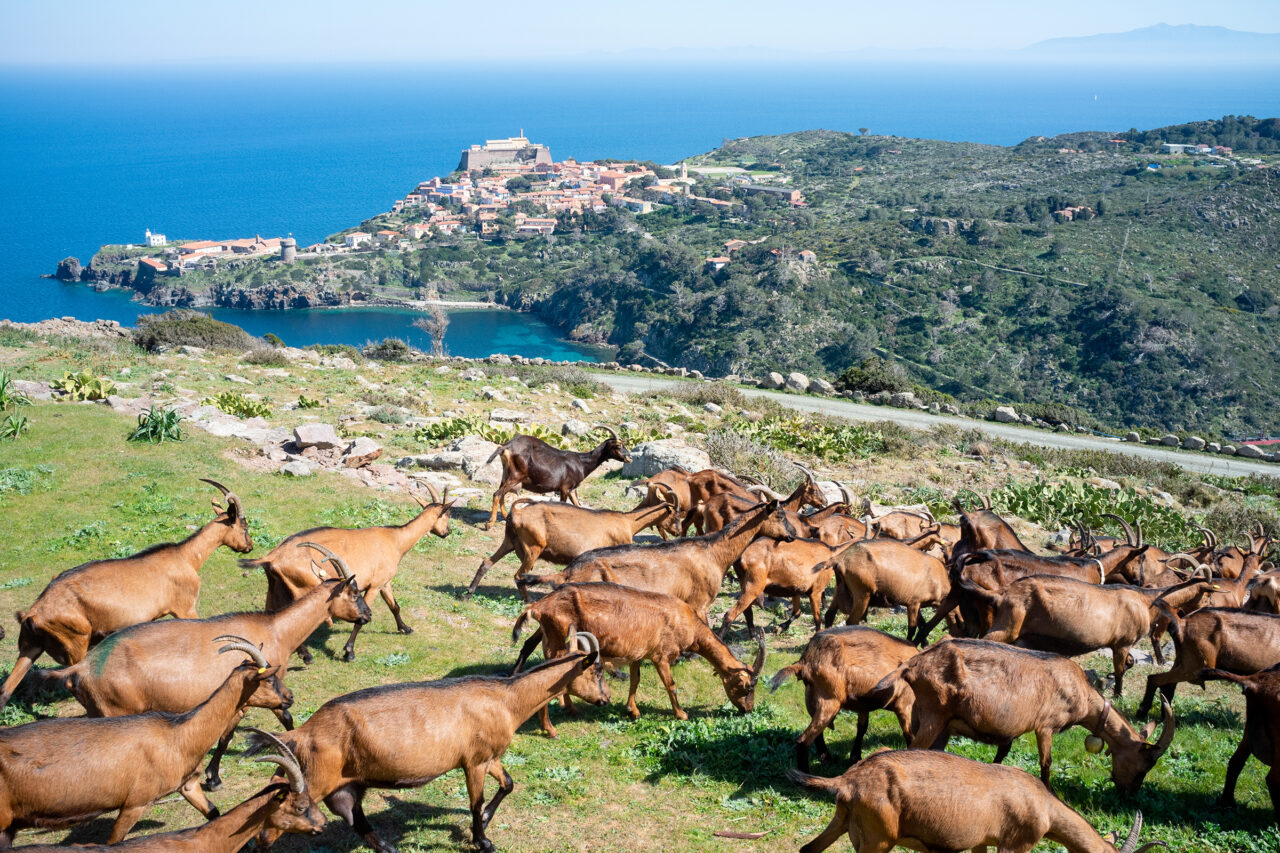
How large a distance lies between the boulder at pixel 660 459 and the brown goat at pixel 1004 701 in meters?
10.3

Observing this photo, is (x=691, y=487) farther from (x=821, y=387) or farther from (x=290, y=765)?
(x=821, y=387)

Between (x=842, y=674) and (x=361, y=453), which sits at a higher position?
(x=842, y=674)

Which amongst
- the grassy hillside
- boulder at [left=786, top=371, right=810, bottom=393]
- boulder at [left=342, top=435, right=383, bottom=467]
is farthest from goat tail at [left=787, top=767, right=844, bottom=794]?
boulder at [left=786, top=371, right=810, bottom=393]

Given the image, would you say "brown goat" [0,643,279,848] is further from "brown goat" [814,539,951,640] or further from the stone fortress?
the stone fortress

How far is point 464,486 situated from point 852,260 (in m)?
58.7

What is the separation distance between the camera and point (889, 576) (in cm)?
1108

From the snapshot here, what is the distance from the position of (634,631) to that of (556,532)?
3269mm

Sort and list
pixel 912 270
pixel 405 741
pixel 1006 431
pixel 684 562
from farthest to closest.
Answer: pixel 912 270, pixel 1006 431, pixel 684 562, pixel 405 741

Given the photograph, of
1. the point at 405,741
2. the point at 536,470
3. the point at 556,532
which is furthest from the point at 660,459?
the point at 405,741

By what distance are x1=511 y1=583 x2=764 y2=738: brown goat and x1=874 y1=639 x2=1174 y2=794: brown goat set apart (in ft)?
5.41

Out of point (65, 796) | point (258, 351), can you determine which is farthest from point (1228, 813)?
point (258, 351)

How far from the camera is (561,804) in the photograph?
780 cm

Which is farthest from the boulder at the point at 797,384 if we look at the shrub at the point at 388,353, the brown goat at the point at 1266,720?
the brown goat at the point at 1266,720

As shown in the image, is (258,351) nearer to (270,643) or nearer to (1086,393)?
(270,643)
